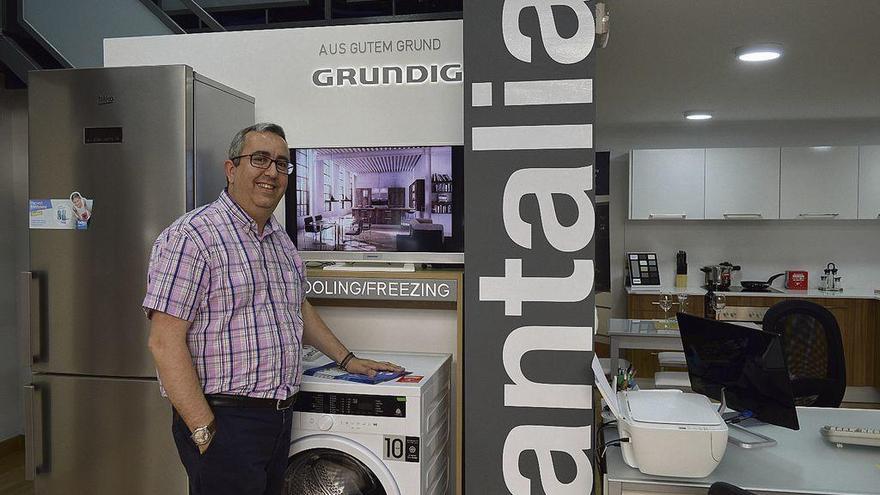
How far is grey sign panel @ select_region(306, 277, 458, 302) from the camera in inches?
105

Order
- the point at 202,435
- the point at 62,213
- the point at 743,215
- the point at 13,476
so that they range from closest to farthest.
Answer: the point at 202,435 < the point at 62,213 < the point at 13,476 < the point at 743,215

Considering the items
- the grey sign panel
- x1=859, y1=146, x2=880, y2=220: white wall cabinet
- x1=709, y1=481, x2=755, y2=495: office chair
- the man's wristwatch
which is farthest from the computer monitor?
x1=859, y1=146, x2=880, y2=220: white wall cabinet

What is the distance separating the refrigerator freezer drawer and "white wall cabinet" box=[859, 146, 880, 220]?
5956mm

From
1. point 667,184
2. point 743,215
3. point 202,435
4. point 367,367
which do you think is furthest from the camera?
point 667,184

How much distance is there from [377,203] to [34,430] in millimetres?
1652

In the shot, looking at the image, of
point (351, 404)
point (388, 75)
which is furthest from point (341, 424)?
point (388, 75)

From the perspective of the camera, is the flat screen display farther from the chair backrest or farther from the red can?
the red can

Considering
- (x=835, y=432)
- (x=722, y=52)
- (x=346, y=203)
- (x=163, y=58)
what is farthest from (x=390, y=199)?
(x=722, y=52)

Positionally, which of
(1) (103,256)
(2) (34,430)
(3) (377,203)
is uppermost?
(3) (377,203)

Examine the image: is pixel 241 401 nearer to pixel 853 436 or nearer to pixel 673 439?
pixel 673 439

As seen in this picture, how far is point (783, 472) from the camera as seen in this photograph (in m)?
1.86

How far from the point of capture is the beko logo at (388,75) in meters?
2.91

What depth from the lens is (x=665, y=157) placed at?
606cm

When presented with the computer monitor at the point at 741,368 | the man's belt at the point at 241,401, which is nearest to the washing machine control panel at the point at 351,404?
the man's belt at the point at 241,401
